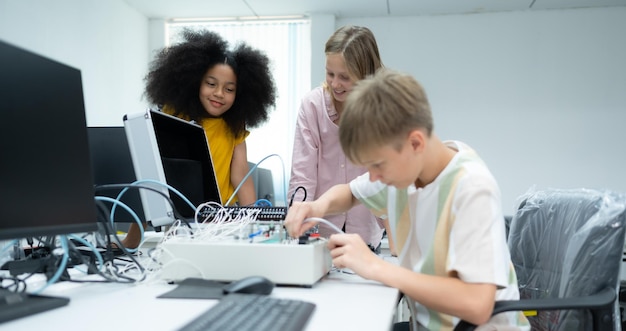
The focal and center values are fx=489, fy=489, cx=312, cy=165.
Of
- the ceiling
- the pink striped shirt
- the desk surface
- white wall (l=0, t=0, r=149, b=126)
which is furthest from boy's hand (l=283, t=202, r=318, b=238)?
the ceiling

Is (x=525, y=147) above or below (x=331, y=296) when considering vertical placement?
above

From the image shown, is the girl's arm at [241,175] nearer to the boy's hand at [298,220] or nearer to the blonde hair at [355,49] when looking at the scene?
the blonde hair at [355,49]

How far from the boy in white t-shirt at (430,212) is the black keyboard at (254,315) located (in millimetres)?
221

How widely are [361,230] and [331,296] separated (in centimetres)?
83

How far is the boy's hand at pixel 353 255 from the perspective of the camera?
93cm

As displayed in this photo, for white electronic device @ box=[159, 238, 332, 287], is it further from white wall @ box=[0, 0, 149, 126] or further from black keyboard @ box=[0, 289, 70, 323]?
white wall @ box=[0, 0, 149, 126]

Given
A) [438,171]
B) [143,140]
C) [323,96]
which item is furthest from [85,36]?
[438,171]

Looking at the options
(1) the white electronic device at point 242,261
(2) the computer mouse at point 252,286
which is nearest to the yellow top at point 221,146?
(1) the white electronic device at point 242,261

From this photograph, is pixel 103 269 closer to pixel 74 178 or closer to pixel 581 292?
pixel 74 178

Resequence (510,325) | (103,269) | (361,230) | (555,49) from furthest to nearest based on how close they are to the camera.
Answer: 1. (555,49)
2. (361,230)
3. (103,269)
4. (510,325)

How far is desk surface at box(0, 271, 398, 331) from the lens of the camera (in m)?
0.71

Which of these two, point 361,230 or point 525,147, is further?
point 525,147

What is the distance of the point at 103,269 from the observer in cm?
110

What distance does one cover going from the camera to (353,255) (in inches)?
36.9
